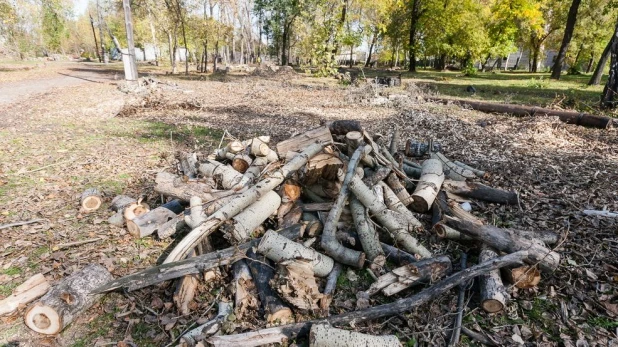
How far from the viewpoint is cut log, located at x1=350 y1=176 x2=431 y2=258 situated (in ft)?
11.3

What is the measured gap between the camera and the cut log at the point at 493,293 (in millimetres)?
2791

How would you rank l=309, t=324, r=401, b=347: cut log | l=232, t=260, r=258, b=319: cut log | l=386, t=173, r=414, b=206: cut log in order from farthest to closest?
l=386, t=173, r=414, b=206: cut log < l=232, t=260, r=258, b=319: cut log < l=309, t=324, r=401, b=347: cut log

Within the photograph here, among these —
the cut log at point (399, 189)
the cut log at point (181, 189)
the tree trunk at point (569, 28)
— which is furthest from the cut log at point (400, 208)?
the tree trunk at point (569, 28)

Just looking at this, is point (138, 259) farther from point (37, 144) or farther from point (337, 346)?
point (37, 144)

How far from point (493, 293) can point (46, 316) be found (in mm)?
3776

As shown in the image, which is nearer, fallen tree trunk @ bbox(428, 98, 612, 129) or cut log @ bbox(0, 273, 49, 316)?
cut log @ bbox(0, 273, 49, 316)

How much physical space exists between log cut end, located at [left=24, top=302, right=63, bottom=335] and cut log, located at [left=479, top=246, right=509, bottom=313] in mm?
3602

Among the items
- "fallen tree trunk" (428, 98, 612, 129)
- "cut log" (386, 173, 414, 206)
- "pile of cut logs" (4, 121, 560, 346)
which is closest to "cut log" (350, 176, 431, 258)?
"pile of cut logs" (4, 121, 560, 346)

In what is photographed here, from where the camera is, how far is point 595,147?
7480 millimetres

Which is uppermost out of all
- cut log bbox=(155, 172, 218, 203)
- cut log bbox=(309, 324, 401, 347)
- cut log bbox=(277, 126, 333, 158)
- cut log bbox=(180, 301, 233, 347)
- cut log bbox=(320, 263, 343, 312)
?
cut log bbox=(277, 126, 333, 158)

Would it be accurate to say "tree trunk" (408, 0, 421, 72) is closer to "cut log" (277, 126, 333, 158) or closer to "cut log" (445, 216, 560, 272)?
"cut log" (277, 126, 333, 158)

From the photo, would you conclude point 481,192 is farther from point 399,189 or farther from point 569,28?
point 569,28

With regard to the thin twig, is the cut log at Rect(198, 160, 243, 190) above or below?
above

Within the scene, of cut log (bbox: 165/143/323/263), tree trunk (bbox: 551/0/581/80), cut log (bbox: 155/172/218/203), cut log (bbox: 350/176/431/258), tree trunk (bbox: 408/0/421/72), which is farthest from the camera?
tree trunk (bbox: 408/0/421/72)
